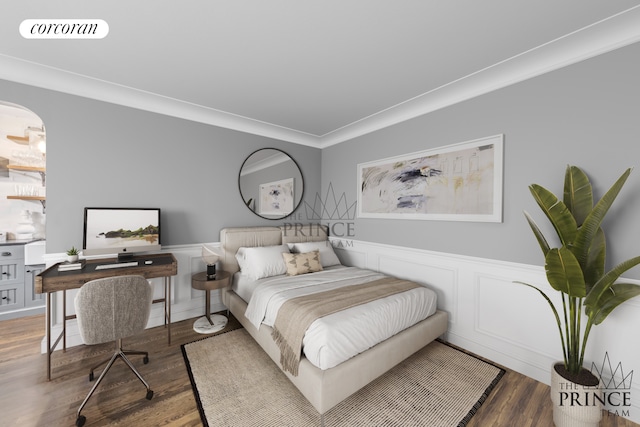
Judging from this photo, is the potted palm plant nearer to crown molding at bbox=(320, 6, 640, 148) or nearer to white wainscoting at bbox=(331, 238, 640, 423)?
white wainscoting at bbox=(331, 238, 640, 423)

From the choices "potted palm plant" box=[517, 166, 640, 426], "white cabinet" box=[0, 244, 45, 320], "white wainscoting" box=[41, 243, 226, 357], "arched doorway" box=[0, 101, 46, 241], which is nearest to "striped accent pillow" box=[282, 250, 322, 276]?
"white wainscoting" box=[41, 243, 226, 357]

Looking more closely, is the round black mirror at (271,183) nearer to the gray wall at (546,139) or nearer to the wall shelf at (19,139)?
the gray wall at (546,139)

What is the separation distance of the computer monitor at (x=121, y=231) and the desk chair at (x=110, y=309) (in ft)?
3.22

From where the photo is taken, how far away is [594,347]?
72.9 inches

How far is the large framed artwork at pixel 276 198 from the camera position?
3832 millimetres

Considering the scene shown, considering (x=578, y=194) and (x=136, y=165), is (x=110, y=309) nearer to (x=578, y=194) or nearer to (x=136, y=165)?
(x=136, y=165)

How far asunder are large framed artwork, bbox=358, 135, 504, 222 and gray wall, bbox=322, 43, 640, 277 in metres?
0.08

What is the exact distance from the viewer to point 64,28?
70.2 inches

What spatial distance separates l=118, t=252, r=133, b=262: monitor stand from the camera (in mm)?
2566

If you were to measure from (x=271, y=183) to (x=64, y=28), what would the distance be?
2.53 metres

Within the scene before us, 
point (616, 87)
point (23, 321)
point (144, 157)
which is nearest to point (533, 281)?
point (616, 87)

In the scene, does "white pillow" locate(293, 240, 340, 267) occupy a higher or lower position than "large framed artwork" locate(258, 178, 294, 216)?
lower

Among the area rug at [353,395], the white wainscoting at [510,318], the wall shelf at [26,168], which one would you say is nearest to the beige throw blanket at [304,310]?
the area rug at [353,395]

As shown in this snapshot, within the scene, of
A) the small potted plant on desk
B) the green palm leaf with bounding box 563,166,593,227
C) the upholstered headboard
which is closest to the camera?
the green palm leaf with bounding box 563,166,593,227
